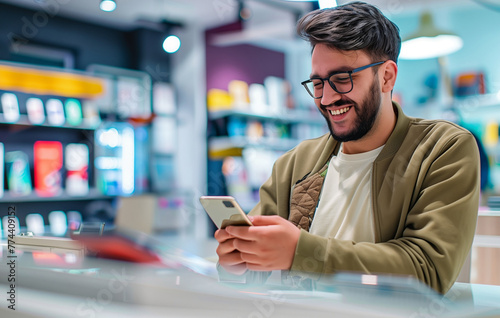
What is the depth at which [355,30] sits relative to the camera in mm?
1199

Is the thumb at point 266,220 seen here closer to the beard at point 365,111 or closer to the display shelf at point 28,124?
the beard at point 365,111

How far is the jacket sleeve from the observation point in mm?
976

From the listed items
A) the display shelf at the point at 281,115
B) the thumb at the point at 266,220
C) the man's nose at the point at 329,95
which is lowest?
the thumb at the point at 266,220

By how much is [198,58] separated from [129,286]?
6191mm

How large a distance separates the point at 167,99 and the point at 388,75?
563 centimetres

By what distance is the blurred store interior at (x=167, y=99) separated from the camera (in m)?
5.47

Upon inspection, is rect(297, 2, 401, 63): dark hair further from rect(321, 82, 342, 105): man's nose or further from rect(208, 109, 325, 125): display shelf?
rect(208, 109, 325, 125): display shelf

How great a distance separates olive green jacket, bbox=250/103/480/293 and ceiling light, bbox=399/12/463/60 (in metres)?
2.96

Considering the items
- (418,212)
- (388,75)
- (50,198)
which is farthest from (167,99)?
(418,212)

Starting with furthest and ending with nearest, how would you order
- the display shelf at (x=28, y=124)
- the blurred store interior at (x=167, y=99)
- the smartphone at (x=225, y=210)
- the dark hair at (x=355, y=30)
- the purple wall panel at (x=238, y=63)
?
the purple wall panel at (x=238, y=63) < the blurred store interior at (x=167, y=99) < the display shelf at (x=28, y=124) < the dark hair at (x=355, y=30) < the smartphone at (x=225, y=210)

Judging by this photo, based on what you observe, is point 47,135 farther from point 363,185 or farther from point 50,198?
point 363,185

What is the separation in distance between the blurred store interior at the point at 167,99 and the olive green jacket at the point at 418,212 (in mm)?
3981

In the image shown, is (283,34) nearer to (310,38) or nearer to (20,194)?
(20,194)

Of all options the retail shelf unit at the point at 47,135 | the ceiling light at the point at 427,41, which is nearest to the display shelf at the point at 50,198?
the retail shelf unit at the point at 47,135
